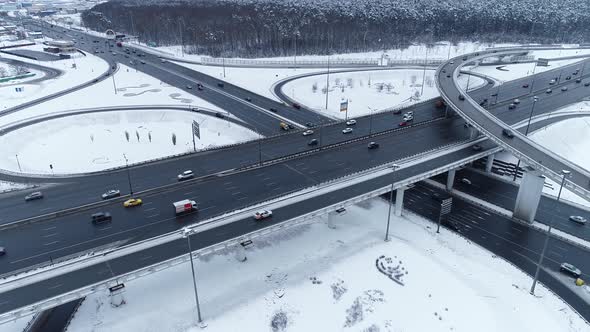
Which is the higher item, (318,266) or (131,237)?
(131,237)

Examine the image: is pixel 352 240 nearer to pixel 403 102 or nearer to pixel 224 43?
pixel 403 102

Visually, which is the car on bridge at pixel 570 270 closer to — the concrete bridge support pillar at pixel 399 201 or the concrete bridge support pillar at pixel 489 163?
the concrete bridge support pillar at pixel 399 201

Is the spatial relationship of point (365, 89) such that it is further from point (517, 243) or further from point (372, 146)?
point (517, 243)

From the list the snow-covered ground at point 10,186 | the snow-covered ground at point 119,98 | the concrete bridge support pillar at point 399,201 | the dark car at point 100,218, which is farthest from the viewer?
the snow-covered ground at point 119,98

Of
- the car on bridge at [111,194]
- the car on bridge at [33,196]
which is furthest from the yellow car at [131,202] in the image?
the car on bridge at [33,196]

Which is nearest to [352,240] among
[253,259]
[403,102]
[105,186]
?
[253,259]

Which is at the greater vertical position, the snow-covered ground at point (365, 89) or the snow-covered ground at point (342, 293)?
the snow-covered ground at point (365, 89)
